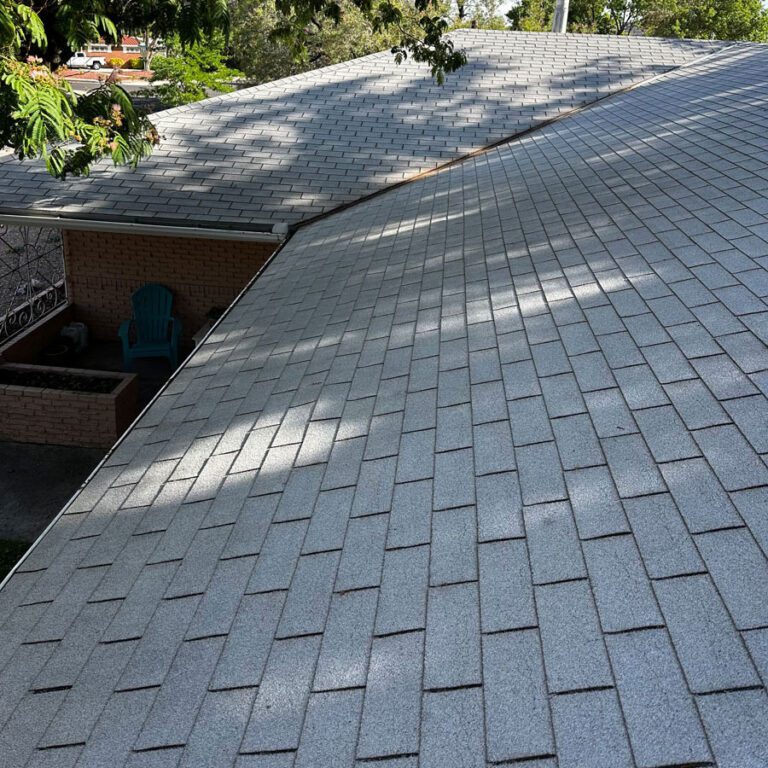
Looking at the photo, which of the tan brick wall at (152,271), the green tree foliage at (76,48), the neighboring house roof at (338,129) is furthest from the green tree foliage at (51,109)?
the tan brick wall at (152,271)

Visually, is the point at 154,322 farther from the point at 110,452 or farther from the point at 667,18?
the point at 667,18

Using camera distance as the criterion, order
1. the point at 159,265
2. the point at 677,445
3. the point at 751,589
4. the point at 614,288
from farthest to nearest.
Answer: the point at 159,265 < the point at 614,288 < the point at 677,445 < the point at 751,589

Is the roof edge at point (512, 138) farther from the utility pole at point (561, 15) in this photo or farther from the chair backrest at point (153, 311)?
the utility pole at point (561, 15)

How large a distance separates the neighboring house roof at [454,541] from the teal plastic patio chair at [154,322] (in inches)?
261

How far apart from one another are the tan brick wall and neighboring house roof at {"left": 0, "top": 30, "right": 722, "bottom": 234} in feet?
4.53

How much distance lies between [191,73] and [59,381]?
2088 centimetres

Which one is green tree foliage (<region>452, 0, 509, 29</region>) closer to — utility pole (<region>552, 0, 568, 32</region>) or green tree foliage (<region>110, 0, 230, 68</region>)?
utility pole (<region>552, 0, 568, 32</region>)

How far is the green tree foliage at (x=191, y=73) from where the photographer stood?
91.6 feet

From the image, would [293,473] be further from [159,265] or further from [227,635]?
[159,265]

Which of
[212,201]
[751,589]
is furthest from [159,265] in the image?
[751,589]

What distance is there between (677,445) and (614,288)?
6.68 feet

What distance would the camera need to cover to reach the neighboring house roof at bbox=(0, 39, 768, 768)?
7.18 ft

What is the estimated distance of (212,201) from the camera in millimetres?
11047

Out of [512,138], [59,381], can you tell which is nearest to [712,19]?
[512,138]
